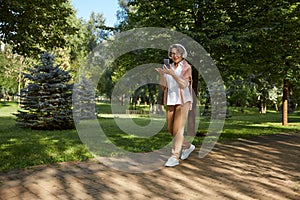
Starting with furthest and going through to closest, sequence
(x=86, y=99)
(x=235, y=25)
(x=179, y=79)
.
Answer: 1. (x=86, y=99)
2. (x=235, y=25)
3. (x=179, y=79)

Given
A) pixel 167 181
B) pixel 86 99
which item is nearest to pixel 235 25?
pixel 167 181

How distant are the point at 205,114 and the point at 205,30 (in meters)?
20.6

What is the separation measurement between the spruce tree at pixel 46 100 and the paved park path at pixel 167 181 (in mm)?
7941

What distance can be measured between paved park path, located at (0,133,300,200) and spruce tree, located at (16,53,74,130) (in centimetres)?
794

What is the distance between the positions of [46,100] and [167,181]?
32.9ft

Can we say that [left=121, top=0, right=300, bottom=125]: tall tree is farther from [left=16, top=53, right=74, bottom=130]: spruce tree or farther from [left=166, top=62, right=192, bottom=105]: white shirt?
[left=16, top=53, right=74, bottom=130]: spruce tree

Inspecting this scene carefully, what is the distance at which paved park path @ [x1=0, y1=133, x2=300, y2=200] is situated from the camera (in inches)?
156

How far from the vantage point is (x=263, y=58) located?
9.96m

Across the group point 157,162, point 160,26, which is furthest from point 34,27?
point 157,162

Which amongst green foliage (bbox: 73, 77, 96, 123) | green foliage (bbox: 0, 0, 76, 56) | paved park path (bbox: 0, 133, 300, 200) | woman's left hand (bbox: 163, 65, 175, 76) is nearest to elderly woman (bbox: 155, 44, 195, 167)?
woman's left hand (bbox: 163, 65, 175, 76)

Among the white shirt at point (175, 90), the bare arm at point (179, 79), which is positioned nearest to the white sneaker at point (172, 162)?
the white shirt at point (175, 90)

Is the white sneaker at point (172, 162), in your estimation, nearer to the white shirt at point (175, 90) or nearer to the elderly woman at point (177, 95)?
the elderly woman at point (177, 95)

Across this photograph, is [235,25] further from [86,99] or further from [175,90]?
[86,99]

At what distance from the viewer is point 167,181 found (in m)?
4.61
